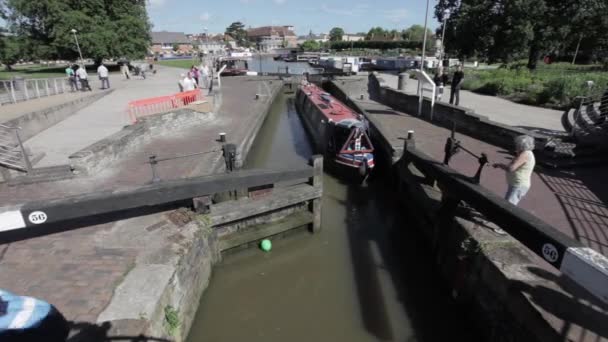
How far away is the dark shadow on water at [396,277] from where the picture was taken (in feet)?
16.8

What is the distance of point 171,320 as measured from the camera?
160 inches

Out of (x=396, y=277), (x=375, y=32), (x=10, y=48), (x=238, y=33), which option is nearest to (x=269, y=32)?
(x=238, y=33)

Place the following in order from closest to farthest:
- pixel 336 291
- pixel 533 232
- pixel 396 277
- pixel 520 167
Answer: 1. pixel 533 232
2. pixel 520 167
3. pixel 336 291
4. pixel 396 277

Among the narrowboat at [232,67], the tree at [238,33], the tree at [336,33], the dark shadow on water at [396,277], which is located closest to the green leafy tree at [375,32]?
the tree at [336,33]

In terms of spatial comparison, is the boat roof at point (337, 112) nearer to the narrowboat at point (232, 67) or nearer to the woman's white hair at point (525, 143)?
the woman's white hair at point (525, 143)

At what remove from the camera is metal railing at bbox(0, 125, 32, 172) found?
701 cm

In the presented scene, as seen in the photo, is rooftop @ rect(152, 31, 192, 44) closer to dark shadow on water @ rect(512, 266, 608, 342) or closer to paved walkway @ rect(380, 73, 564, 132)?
paved walkway @ rect(380, 73, 564, 132)

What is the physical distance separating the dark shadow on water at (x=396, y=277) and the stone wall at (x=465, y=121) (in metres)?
2.96

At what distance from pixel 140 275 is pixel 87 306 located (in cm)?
63

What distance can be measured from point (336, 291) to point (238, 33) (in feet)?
533

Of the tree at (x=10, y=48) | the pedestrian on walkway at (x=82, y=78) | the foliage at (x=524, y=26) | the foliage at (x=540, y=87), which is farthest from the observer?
the tree at (x=10, y=48)

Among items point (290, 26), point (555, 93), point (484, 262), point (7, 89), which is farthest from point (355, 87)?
point (290, 26)

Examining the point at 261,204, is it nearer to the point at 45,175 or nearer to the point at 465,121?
the point at 45,175

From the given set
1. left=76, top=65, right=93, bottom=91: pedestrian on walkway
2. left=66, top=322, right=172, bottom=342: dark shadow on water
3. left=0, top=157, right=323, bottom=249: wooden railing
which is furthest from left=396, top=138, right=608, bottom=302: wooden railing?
left=76, top=65, right=93, bottom=91: pedestrian on walkway
